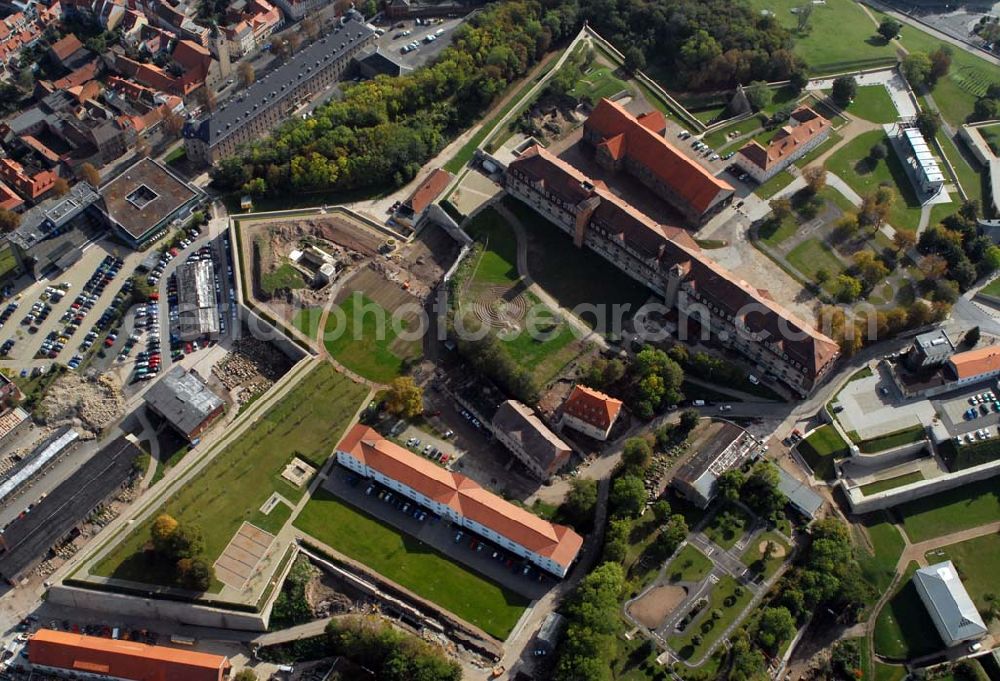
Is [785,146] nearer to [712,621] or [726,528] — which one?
[726,528]

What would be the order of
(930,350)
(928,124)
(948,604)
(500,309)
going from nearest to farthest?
(948,604) → (930,350) → (500,309) → (928,124)

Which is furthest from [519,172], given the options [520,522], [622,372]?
[520,522]

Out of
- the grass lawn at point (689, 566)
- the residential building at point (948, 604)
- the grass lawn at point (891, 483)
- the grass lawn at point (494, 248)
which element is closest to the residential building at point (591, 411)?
the grass lawn at point (689, 566)

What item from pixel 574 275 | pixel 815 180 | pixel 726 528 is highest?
pixel 815 180

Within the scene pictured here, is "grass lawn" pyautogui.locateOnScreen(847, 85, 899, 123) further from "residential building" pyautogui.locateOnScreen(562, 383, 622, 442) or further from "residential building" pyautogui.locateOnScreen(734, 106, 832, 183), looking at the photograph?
"residential building" pyautogui.locateOnScreen(562, 383, 622, 442)

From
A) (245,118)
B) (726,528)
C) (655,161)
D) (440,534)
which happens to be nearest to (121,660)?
(440,534)

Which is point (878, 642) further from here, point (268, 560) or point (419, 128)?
point (419, 128)

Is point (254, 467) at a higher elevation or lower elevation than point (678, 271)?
lower
